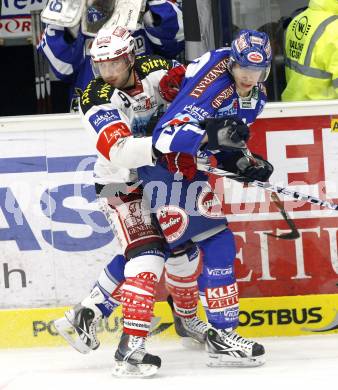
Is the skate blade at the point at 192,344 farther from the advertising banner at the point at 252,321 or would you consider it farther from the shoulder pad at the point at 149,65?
the shoulder pad at the point at 149,65

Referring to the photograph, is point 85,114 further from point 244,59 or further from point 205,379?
point 205,379

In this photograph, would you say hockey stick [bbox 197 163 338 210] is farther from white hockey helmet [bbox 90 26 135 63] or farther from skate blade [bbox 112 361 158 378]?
skate blade [bbox 112 361 158 378]

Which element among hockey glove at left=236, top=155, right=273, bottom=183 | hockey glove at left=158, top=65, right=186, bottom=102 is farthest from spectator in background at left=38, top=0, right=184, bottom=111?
hockey glove at left=236, top=155, right=273, bottom=183

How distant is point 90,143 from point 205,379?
4.00 feet

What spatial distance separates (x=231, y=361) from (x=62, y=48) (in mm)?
1601

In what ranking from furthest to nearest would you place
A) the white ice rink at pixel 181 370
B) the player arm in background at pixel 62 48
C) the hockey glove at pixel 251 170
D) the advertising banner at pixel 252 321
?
1. the player arm in background at pixel 62 48
2. the advertising banner at pixel 252 321
3. the hockey glove at pixel 251 170
4. the white ice rink at pixel 181 370

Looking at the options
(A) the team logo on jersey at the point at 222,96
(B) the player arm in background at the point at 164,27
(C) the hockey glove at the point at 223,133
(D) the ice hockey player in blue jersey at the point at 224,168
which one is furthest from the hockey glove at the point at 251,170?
(B) the player arm in background at the point at 164,27

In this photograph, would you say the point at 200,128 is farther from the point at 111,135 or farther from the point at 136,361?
the point at 136,361

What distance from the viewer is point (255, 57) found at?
4.58m

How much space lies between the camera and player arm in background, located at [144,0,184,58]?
18.2 feet

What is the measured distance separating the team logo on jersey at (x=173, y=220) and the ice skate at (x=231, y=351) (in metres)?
0.39

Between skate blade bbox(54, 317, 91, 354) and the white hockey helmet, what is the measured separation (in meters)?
1.04

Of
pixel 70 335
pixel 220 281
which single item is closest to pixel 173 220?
pixel 220 281

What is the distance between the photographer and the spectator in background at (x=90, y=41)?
5492 mm
